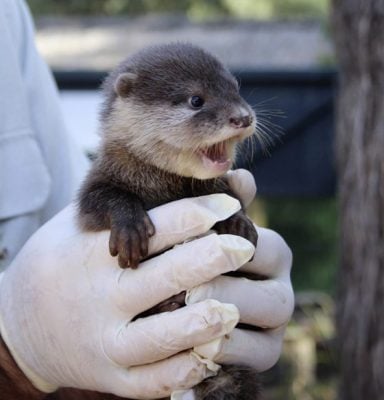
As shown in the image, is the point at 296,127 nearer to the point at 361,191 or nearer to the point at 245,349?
the point at 361,191

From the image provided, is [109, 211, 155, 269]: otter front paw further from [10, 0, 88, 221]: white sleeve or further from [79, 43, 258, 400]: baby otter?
[10, 0, 88, 221]: white sleeve

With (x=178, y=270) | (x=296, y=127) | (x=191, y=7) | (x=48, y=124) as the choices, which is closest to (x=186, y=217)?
(x=178, y=270)

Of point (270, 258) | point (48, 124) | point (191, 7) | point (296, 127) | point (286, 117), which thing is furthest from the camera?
point (191, 7)

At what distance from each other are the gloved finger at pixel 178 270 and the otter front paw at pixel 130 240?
47 millimetres

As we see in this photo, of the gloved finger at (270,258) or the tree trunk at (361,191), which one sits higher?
the gloved finger at (270,258)

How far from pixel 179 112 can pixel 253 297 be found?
598mm

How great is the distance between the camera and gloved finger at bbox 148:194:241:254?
2.46 m

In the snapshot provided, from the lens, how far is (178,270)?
239cm

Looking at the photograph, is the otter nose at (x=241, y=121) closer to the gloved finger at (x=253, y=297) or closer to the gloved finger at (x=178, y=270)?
the gloved finger at (x=178, y=270)

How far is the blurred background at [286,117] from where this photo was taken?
6270 millimetres

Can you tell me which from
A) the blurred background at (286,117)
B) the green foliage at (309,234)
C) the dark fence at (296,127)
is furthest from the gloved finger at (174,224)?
the green foliage at (309,234)

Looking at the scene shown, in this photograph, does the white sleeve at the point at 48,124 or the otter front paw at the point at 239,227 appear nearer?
the otter front paw at the point at 239,227

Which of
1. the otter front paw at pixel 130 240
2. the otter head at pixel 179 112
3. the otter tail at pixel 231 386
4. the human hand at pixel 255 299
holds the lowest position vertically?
the otter tail at pixel 231 386

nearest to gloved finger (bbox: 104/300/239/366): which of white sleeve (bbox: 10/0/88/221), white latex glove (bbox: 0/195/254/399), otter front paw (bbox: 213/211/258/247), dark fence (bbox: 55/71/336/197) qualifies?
white latex glove (bbox: 0/195/254/399)
